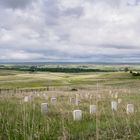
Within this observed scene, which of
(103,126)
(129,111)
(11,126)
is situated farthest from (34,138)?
(129,111)

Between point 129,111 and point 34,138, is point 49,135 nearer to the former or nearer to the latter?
point 34,138

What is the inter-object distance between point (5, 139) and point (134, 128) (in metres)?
3.53

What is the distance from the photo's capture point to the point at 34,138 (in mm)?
8242

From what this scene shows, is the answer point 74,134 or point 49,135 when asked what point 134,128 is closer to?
point 74,134

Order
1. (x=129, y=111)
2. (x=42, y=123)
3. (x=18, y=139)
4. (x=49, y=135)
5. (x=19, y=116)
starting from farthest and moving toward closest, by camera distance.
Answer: (x=129, y=111) → (x=19, y=116) → (x=42, y=123) → (x=49, y=135) → (x=18, y=139)

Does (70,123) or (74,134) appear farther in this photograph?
(70,123)

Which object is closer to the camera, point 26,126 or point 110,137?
point 110,137

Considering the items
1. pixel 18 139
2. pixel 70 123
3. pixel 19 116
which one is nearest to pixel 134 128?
pixel 70 123

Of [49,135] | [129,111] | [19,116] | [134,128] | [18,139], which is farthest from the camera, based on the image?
[129,111]

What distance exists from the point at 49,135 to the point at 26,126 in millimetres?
861

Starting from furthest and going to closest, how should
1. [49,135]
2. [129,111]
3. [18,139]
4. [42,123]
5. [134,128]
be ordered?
[129,111], [42,123], [134,128], [49,135], [18,139]

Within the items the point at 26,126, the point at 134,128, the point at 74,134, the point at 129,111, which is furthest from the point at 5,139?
the point at 129,111

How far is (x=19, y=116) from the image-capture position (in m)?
11.6

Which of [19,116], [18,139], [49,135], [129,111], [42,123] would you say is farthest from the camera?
[129,111]
